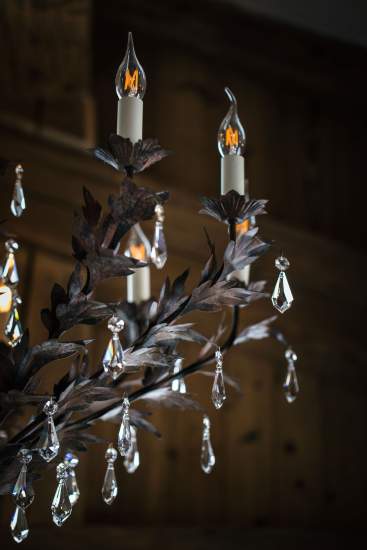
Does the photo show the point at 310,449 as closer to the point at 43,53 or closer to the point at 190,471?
the point at 190,471

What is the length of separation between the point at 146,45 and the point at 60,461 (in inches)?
74.3

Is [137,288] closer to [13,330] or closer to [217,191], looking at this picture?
[13,330]

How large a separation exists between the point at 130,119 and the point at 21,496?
1.43 ft

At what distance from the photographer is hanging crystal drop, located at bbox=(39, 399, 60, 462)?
26.5 inches

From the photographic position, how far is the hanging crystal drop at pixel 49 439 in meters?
0.67

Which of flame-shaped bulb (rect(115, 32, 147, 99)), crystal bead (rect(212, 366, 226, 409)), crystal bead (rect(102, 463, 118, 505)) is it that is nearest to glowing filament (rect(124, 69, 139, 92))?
flame-shaped bulb (rect(115, 32, 147, 99))

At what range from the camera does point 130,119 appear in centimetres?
75

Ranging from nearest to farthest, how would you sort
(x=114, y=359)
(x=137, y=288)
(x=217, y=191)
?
(x=114, y=359)
(x=137, y=288)
(x=217, y=191)

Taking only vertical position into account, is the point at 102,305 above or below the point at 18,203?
below

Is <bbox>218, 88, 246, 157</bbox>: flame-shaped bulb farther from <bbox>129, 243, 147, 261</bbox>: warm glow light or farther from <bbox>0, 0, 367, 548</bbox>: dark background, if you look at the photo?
<bbox>0, 0, 367, 548</bbox>: dark background

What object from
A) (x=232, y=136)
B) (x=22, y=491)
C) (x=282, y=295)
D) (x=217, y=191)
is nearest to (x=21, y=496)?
(x=22, y=491)

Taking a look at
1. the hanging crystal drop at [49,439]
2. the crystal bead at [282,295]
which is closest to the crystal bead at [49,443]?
the hanging crystal drop at [49,439]

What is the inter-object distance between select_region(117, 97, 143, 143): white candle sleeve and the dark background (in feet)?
3.30

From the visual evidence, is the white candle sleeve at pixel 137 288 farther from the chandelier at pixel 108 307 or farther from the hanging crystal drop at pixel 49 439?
the hanging crystal drop at pixel 49 439
